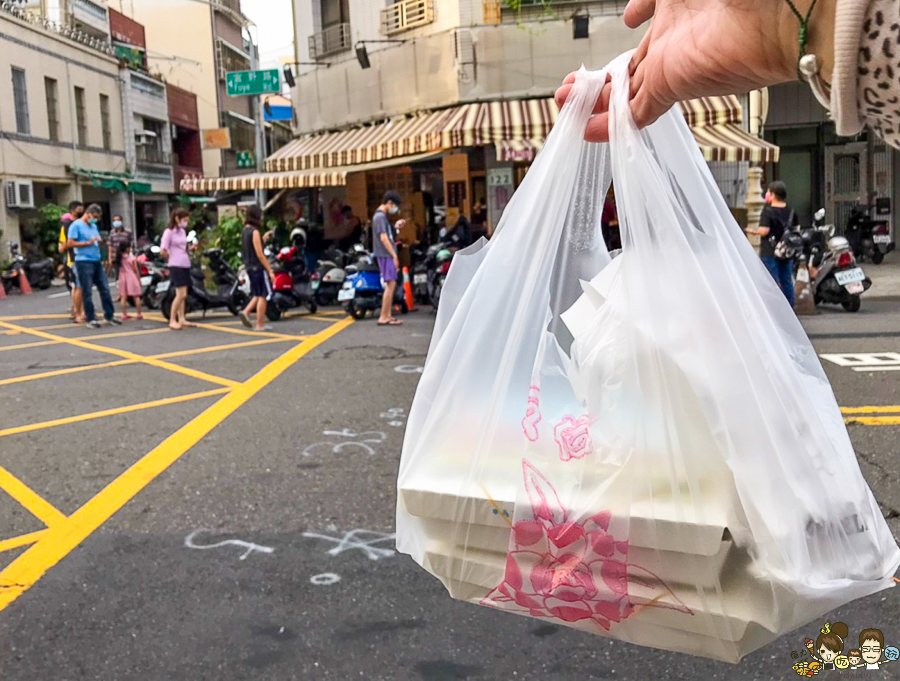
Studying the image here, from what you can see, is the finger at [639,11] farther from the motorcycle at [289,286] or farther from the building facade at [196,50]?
the building facade at [196,50]

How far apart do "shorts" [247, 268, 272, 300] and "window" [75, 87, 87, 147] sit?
66.3 ft

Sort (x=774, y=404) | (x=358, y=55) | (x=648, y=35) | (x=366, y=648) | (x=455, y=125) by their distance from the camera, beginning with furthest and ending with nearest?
(x=358, y=55)
(x=455, y=125)
(x=366, y=648)
(x=774, y=404)
(x=648, y=35)

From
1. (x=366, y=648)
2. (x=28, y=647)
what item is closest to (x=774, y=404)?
(x=366, y=648)

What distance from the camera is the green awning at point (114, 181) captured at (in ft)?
89.4

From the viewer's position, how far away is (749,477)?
4.72 feet

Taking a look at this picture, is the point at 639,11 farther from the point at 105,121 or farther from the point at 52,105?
the point at 105,121

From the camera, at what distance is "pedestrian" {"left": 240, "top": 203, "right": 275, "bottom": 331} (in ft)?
34.9

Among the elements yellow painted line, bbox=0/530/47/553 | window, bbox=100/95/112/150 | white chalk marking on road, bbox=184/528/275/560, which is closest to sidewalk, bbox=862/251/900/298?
white chalk marking on road, bbox=184/528/275/560

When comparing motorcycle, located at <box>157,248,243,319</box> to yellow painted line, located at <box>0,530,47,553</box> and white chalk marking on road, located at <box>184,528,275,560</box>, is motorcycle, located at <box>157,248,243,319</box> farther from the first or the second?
white chalk marking on road, located at <box>184,528,275,560</box>

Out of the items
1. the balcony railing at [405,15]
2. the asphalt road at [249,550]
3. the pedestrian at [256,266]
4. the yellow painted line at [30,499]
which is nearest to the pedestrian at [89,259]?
the pedestrian at [256,266]

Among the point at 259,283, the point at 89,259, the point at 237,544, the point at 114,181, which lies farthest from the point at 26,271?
the point at 237,544

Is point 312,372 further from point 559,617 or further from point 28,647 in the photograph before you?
point 559,617

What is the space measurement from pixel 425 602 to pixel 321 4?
18.9 metres

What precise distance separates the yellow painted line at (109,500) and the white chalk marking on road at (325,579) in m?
1.10
